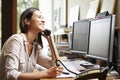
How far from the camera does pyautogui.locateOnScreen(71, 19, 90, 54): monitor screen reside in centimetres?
223

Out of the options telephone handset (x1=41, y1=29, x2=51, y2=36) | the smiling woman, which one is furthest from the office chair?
the smiling woman

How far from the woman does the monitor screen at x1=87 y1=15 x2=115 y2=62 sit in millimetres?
342

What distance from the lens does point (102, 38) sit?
1704 millimetres

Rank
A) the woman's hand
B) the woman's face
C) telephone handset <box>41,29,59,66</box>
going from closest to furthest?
the woman's hand < the woman's face < telephone handset <box>41,29,59,66</box>

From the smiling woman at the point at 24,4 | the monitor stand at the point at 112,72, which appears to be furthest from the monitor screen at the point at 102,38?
the smiling woman at the point at 24,4

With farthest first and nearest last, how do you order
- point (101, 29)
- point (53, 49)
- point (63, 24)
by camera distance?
point (63, 24)
point (53, 49)
point (101, 29)

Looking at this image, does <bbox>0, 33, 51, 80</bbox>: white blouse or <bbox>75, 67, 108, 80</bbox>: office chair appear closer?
<bbox>75, 67, 108, 80</bbox>: office chair

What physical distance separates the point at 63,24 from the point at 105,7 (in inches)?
71.7

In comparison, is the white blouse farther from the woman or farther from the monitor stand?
the monitor stand

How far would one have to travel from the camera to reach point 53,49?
203 centimetres

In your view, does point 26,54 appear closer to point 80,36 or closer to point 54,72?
point 54,72

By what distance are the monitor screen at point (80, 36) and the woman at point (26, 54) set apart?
1.36 feet

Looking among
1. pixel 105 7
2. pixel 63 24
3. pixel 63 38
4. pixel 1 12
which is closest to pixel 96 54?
pixel 105 7

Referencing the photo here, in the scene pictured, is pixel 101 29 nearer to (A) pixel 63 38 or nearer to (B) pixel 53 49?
(B) pixel 53 49
